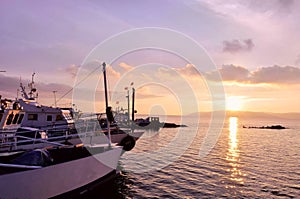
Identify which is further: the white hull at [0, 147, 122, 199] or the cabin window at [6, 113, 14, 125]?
the cabin window at [6, 113, 14, 125]

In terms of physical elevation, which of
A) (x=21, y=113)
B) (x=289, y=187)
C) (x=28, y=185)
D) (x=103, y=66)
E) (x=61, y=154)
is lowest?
(x=289, y=187)

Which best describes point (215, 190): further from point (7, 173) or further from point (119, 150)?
point (7, 173)

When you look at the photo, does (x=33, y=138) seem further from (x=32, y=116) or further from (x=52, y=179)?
(x=32, y=116)

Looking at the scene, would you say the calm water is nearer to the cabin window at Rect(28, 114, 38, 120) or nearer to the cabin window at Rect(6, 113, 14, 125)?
the cabin window at Rect(28, 114, 38, 120)

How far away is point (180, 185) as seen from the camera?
20.4m

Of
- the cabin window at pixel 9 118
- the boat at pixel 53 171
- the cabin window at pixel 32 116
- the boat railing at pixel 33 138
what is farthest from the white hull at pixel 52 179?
the cabin window at pixel 32 116

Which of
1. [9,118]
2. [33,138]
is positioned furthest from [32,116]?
[33,138]

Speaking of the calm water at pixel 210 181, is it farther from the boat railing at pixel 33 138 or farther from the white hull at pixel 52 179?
the boat railing at pixel 33 138

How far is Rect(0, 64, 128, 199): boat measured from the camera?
1211 cm

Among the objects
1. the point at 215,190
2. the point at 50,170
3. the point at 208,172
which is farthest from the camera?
the point at 208,172

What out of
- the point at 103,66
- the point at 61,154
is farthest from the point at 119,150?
the point at 103,66

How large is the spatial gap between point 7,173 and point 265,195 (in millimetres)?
15700

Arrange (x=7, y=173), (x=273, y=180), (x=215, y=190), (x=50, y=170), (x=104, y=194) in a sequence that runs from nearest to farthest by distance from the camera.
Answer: (x=7, y=173) → (x=50, y=170) → (x=104, y=194) → (x=215, y=190) → (x=273, y=180)

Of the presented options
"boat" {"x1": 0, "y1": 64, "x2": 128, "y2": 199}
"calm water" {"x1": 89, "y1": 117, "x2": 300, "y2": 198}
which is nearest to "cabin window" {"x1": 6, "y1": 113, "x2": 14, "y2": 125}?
"boat" {"x1": 0, "y1": 64, "x2": 128, "y2": 199}
